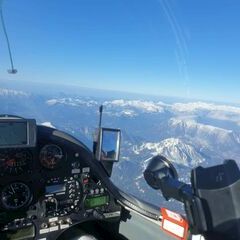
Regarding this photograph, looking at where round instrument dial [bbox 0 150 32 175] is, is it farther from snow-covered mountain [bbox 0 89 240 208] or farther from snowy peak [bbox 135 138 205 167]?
snowy peak [bbox 135 138 205 167]

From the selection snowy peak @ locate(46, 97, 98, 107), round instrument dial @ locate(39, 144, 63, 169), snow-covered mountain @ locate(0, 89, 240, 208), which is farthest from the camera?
snowy peak @ locate(46, 97, 98, 107)

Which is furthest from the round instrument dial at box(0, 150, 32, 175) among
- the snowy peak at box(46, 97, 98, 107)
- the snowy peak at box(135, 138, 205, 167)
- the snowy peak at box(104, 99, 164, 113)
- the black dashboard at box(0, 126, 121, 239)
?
the snowy peak at box(104, 99, 164, 113)

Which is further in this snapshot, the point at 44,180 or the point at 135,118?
the point at 135,118

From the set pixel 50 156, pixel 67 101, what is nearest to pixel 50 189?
pixel 50 156

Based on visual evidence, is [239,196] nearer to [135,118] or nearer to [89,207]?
[89,207]

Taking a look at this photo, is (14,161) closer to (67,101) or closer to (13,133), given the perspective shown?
(13,133)

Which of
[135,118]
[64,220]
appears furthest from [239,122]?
[64,220]

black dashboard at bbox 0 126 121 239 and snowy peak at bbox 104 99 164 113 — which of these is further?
snowy peak at bbox 104 99 164 113
